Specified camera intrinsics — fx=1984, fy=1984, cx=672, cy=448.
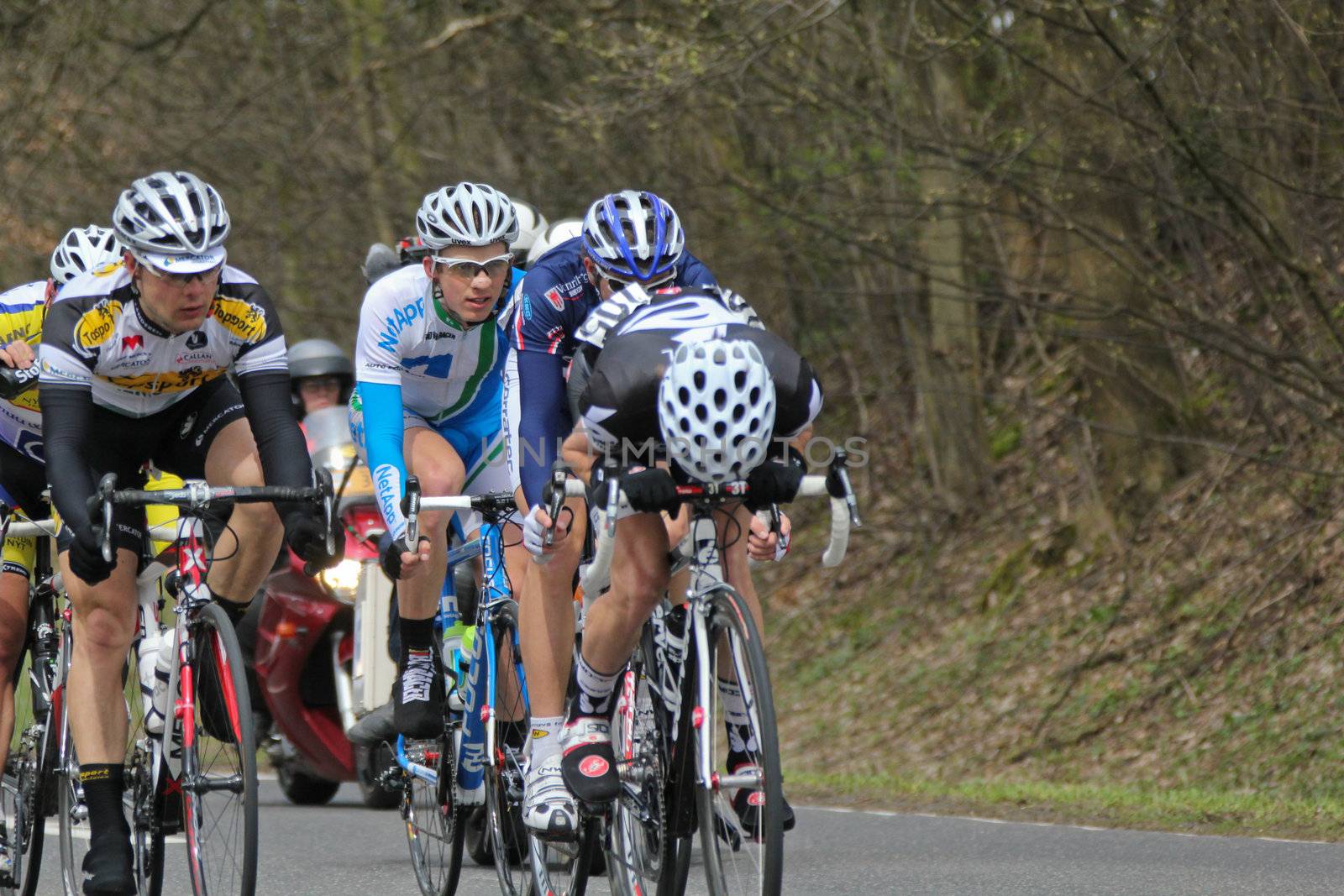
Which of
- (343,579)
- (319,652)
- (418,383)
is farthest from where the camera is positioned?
(319,652)

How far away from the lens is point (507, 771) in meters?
6.31

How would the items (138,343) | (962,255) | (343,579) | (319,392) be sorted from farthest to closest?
(962,255)
(319,392)
(343,579)
(138,343)

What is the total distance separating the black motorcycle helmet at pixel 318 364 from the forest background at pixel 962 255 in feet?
9.14

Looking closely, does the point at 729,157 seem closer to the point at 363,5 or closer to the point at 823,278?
the point at 823,278

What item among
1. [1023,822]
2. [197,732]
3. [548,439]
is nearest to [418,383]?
[548,439]

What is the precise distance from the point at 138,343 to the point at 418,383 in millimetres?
1556

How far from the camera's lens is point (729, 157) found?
639 inches

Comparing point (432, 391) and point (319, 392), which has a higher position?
point (319, 392)

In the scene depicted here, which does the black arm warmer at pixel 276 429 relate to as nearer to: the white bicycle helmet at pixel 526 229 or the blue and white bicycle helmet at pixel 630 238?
the blue and white bicycle helmet at pixel 630 238

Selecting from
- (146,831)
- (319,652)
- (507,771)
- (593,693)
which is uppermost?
(319,652)

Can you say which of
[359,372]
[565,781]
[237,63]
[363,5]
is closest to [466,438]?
[359,372]

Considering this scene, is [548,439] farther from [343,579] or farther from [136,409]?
[343,579]

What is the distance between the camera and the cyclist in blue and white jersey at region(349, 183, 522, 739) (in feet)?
21.7

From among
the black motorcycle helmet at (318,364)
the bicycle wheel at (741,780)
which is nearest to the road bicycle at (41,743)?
the bicycle wheel at (741,780)
